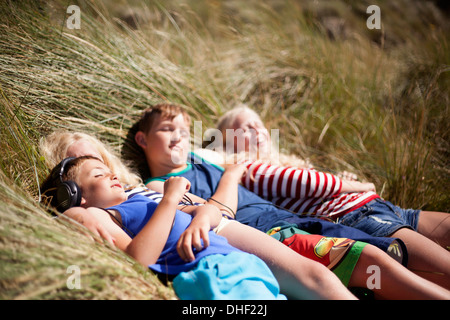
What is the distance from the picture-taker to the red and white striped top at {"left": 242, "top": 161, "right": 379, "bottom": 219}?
230 centimetres

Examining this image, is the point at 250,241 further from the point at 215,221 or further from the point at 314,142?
the point at 314,142

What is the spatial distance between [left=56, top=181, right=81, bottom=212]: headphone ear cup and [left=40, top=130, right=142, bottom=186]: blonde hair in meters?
0.47

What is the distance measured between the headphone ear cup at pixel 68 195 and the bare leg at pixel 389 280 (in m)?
1.38

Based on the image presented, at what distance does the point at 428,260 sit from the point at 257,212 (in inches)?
38.1

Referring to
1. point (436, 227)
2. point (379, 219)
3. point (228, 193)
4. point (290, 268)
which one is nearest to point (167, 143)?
point (228, 193)

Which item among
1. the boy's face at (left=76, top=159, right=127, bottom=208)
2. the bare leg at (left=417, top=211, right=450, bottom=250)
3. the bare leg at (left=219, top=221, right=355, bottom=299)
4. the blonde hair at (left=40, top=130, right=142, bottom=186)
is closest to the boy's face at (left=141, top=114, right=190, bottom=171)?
the blonde hair at (left=40, top=130, right=142, bottom=186)

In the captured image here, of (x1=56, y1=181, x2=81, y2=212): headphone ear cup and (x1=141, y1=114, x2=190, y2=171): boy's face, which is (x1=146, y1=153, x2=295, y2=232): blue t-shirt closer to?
(x1=141, y1=114, x2=190, y2=171): boy's face

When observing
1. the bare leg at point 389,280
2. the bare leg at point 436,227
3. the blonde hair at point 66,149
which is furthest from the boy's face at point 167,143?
the bare leg at point 436,227

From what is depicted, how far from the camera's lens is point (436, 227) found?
7.04 ft

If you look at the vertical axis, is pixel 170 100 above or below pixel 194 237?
above

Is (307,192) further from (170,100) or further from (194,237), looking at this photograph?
(170,100)

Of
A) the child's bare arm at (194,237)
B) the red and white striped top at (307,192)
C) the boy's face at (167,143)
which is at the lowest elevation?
the child's bare arm at (194,237)

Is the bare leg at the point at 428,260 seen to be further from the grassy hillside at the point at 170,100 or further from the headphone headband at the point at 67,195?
the headphone headband at the point at 67,195

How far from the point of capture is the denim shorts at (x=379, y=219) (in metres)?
2.02
